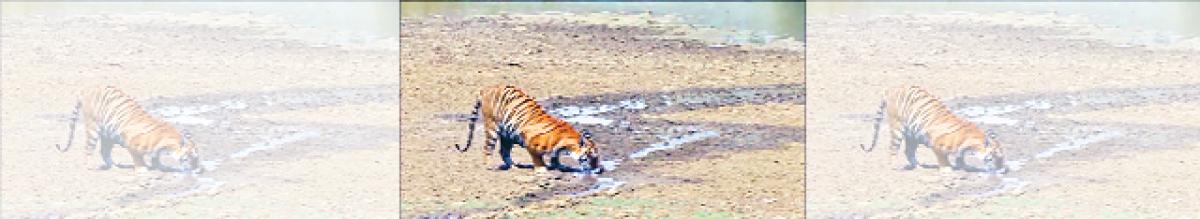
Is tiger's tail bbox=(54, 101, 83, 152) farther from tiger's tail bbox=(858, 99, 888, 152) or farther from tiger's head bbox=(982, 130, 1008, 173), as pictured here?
tiger's head bbox=(982, 130, 1008, 173)

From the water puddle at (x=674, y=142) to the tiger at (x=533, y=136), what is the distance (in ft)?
0.77

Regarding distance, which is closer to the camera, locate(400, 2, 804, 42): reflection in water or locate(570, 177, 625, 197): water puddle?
locate(570, 177, 625, 197): water puddle

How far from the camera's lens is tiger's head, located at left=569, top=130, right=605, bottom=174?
571cm

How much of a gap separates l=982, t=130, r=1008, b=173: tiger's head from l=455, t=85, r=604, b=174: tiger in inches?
47.1

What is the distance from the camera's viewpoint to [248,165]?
5340mm

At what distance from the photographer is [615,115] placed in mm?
6320

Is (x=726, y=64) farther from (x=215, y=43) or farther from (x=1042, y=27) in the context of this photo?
(x=215, y=43)

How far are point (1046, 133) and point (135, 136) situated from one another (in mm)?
2768

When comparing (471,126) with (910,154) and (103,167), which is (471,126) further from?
(910,154)

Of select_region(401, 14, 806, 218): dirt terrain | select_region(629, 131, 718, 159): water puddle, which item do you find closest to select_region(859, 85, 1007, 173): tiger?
select_region(401, 14, 806, 218): dirt terrain

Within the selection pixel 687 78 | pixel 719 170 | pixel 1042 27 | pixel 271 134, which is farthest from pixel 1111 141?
pixel 271 134

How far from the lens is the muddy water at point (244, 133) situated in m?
5.32

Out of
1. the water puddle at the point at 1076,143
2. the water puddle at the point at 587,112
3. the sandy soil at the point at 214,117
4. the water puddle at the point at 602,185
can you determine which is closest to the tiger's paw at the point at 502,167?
the water puddle at the point at 602,185

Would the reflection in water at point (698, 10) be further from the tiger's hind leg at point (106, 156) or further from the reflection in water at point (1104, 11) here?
the tiger's hind leg at point (106, 156)
